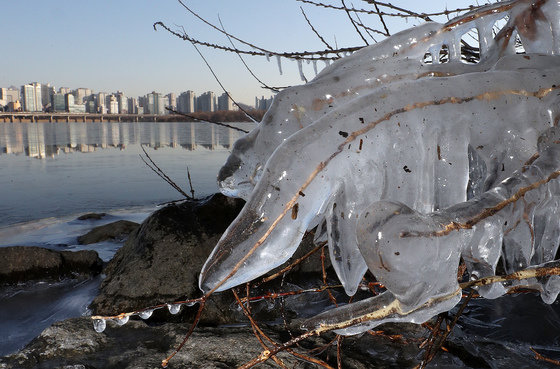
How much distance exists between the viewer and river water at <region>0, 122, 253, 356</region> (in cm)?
491

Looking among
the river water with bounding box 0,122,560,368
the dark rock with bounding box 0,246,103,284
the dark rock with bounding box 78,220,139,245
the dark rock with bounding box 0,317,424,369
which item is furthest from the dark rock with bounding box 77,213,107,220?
the dark rock with bounding box 0,317,424,369

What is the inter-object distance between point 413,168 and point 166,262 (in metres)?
3.72

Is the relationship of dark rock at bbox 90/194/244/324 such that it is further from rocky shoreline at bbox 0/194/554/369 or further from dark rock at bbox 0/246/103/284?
dark rock at bbox 0/246/103/284

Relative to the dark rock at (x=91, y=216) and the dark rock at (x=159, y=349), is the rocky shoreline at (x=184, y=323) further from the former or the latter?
the dark rock at (x=91, y=216)

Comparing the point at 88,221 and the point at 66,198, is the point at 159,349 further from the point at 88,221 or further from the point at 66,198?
the point at 66,198

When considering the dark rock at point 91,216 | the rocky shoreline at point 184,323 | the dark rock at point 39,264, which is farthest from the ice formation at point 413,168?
the dark rock at point 91,216

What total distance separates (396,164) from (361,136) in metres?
0.13

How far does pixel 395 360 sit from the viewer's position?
3.14 m

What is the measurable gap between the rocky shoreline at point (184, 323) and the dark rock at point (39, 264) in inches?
0.5

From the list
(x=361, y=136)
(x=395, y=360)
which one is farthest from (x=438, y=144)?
(x=395, y=360)

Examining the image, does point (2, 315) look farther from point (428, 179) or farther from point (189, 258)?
point (428, 179)

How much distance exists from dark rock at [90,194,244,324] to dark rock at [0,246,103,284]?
1070mm

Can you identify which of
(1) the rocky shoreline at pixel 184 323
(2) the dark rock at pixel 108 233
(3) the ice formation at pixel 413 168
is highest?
(3) the ice formation at pixel 413 168

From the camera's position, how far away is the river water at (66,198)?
4.91 meters
